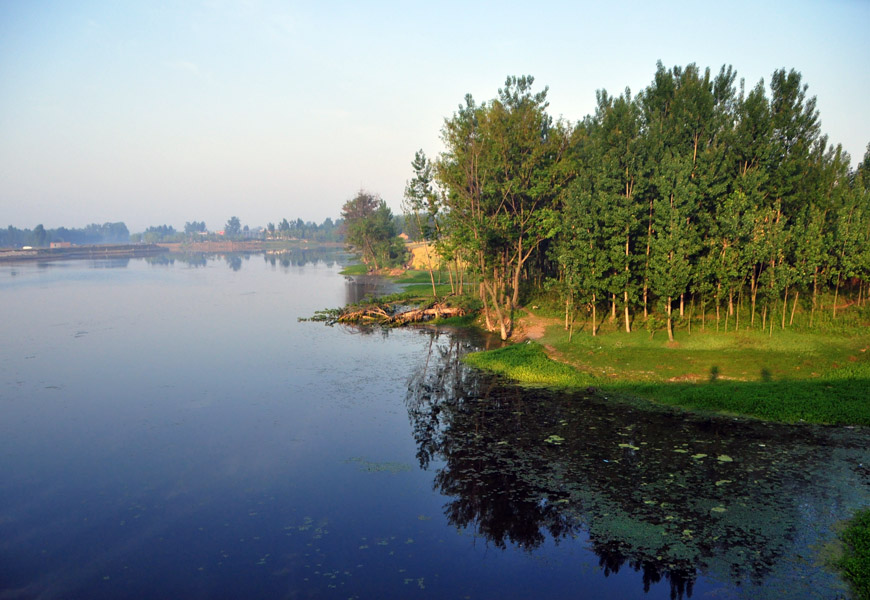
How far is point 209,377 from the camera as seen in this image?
3022cm

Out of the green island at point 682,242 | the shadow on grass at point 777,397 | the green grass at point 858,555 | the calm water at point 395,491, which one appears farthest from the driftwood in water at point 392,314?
the green grass at point 858,555

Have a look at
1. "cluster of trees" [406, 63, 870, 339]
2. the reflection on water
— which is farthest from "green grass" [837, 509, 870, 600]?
"cluster of trees" [406, 63, 870, 339]

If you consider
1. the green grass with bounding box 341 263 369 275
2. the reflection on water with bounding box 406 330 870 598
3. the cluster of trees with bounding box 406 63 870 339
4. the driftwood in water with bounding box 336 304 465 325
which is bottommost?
the reflection on water with bounding box 406 330 870 598

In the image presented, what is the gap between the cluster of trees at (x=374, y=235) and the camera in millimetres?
95812

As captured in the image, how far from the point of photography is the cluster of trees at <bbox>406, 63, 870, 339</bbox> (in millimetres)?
31141

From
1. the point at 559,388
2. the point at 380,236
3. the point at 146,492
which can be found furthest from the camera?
the point at 380,236

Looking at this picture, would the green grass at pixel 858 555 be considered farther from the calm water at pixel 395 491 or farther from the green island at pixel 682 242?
the green island at pixel 682 242

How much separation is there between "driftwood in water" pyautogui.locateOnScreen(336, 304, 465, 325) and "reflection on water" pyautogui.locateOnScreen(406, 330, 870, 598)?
22.8 metres

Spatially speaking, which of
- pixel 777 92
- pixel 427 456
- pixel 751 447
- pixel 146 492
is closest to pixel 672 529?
pixel 751 447

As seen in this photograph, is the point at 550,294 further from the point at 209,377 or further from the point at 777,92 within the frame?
the point at 209,377

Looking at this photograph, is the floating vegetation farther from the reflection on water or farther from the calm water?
the reflection on water

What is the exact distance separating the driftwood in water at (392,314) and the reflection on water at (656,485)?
74.6 ft

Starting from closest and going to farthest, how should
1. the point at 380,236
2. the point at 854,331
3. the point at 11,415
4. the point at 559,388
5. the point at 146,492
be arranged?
1. the point at 146,492
2. the point at 11,415
3. the point at 559,388
4. the point at 854,331
5. the point at 380,236

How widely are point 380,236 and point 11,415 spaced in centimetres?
7627
